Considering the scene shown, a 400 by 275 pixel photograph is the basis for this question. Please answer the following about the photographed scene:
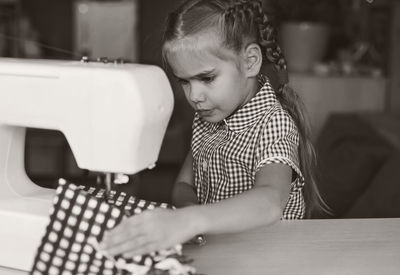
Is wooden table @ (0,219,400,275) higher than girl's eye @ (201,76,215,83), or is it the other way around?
girl's eye @ (201,76,215,83)

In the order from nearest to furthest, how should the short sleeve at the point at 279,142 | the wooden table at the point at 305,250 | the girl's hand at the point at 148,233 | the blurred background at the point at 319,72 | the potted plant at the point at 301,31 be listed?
the girl's hand at the point at 148,233, the wooden table at the point at 305,250, the short sleeve at the point at 279,142, the blurred background at the point at 319,72, the potted plant at the point at 301,31

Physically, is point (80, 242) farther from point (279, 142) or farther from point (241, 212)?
point (279, 142)

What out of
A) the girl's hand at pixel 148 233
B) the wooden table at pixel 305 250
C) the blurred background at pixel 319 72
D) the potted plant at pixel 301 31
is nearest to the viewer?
the girl's hand at pixel 148 233

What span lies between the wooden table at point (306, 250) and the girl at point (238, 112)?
0.07m

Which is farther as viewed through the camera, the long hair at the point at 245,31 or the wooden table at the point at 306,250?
the long hair at the point at 245,31

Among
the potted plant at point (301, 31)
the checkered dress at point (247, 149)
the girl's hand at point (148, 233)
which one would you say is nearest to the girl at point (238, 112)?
the checkered dress at point (247, 149)

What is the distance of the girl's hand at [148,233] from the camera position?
0.86 m

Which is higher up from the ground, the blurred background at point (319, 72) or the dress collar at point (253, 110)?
the dress collar at point (253, 110)

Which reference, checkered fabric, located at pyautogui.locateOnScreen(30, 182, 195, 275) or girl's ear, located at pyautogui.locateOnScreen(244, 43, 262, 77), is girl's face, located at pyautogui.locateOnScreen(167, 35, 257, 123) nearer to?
girl's ear, located at pyautogui.locateOnScreen(244, 43, 262, 77)

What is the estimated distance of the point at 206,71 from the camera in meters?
1.20

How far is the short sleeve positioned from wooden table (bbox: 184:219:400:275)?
12cm

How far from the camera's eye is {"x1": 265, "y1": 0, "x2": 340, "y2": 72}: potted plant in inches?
151

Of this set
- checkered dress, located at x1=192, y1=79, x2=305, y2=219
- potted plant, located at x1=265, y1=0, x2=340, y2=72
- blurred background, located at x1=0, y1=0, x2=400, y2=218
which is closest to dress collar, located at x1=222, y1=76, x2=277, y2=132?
checkered dress, located at x1=192, y1=79, x2=305, y2=219

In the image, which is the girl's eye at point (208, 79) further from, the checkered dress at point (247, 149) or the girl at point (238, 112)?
the checkered dress at point (247, 149)
